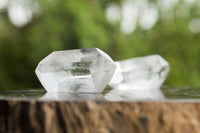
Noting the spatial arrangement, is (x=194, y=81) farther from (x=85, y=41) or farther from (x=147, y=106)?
(x=147, y=106)

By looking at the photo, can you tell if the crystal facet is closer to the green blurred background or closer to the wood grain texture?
the wood grain texture

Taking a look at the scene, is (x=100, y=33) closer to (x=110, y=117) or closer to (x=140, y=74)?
(x=140, y=74)

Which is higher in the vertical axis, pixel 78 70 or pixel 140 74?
pixel 78 70

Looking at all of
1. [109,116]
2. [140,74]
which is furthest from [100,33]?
[109,116]

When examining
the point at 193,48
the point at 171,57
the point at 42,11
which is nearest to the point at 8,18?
the point at 42,11

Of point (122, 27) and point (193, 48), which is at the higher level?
point (122, 27)
